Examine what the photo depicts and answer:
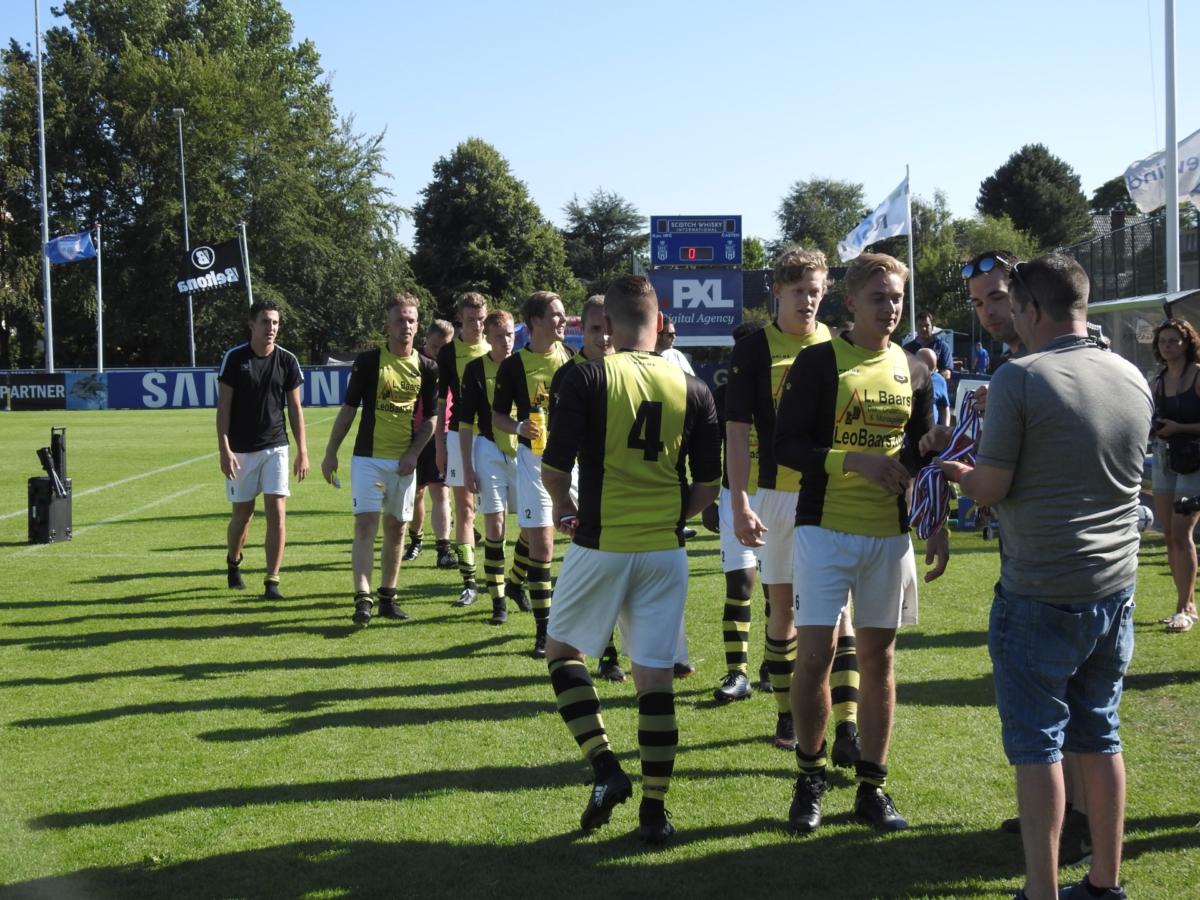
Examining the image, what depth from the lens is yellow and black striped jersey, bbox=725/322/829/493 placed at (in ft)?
17.8

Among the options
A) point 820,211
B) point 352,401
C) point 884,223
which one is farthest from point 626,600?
point 820,211

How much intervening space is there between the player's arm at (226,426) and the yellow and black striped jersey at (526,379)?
2.64m

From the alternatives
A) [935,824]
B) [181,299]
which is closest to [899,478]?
[935,824]

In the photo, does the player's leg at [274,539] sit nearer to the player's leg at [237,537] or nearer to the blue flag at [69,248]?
the player's leg at [237,537]

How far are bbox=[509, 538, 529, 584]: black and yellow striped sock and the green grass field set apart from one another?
1.27 feet

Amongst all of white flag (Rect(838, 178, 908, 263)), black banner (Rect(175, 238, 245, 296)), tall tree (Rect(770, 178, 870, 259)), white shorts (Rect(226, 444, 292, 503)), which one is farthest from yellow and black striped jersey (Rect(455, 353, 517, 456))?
tall tree (Rect(770, 178, 870, 259))

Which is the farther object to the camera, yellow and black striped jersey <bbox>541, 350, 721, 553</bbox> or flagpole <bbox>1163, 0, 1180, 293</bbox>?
flagpole <bbox>1163, 0, 1180, 293</bbox>

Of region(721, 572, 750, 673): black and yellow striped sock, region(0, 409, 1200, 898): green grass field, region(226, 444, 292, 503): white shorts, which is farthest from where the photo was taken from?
region(226, 444, 292, 503): white shorts

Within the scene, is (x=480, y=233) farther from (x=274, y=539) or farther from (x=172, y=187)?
(x=274, y=539)

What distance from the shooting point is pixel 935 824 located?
4.78 m

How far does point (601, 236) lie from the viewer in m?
107

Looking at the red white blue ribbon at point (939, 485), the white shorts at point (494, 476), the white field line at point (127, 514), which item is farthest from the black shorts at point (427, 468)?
the red white blue ribbon at point (939, 485)

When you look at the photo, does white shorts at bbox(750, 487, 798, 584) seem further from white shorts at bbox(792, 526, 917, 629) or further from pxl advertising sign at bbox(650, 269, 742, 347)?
pxl advertising sign at bbox(650, 269, 742, 347)

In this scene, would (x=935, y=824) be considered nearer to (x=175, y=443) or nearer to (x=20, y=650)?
(x=20, y=650)
